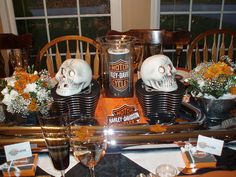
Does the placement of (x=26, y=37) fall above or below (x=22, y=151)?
above

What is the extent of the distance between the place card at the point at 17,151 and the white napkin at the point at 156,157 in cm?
31

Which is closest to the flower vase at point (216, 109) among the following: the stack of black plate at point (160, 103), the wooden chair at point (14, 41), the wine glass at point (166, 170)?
the stack of black plate at point (160, 103)

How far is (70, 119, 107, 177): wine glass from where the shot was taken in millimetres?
721

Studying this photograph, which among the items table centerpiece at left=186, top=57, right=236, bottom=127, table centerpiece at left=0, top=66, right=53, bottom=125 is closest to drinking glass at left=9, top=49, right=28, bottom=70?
table centerpiece at left=0, top=66, right=53, bottom=125

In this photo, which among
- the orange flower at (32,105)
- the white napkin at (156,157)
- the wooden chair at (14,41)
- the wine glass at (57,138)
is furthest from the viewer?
the wooden chair at (14,41)

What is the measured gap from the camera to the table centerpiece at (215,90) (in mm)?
937

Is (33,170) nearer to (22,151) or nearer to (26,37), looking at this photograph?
(22,151)

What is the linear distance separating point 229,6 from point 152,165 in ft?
7.99

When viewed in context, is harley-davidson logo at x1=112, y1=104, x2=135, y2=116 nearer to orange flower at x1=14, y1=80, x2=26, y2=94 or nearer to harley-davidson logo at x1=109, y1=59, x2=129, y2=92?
harley-davidson logo at x1=109, y1=59, x2=129, y2=92

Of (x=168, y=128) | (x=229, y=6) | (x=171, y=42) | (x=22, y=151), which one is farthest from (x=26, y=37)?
(x=229, y=6)

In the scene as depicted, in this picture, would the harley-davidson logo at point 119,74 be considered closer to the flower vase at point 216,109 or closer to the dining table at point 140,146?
the dining table at point 140,146

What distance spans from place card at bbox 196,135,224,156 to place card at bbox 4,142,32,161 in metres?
0.55

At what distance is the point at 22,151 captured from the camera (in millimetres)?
840

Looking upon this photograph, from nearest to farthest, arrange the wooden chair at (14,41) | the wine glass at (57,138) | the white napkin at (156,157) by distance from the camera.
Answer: the wine glass at (57,138) → the white napkin at (156,157) → the wooden chair at (14,41)
